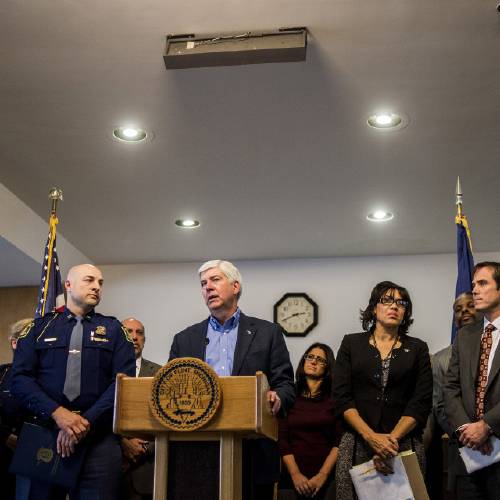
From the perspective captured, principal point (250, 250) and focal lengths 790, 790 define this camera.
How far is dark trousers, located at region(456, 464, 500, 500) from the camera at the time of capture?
3.25 m

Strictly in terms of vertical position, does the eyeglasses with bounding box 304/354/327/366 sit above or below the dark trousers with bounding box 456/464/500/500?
above

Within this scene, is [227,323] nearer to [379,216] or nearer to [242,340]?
[242,340]

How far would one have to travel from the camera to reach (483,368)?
3.50 metres

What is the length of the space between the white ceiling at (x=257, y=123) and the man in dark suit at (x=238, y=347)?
143cm

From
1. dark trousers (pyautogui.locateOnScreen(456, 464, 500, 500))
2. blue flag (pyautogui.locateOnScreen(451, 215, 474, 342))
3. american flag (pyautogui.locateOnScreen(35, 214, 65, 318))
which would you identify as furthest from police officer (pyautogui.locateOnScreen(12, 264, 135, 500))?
blue flag (pyautogui.locateOnScreen(451, 215, 474, 342))

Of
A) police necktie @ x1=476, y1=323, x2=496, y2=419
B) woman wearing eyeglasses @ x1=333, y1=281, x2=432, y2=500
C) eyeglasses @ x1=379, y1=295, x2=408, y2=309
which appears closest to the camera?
police necktie @ x1=476, y1=323, x2=496, y2=419

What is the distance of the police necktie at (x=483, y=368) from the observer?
342 cm

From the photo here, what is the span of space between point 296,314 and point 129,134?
3.12 meters

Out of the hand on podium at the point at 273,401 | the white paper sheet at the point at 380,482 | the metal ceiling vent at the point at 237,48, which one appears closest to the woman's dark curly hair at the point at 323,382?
the white paper sheet at the point at 380,482

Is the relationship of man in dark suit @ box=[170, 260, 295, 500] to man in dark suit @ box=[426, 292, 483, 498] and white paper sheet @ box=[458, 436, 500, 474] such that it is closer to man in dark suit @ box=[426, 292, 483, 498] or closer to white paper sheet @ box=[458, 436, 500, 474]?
white paper sheet @ box=[458, 436, 500, 474]

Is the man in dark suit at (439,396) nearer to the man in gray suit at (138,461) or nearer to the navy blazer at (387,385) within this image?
the navy blazer at (387,385)

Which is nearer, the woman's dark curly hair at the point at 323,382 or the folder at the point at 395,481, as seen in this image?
the folder at the point at 395,481

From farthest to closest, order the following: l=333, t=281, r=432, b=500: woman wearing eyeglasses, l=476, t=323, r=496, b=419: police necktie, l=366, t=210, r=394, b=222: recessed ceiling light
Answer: l=366, t=210, r=394, b=222: recessed ceiling light, l=333, t=281, r=432, b=500: woman wearing eyeglasses, l=476, t=323, r=496, b=419: police necktie

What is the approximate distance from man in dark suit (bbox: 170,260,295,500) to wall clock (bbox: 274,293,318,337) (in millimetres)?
4313
